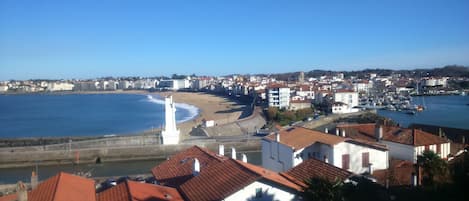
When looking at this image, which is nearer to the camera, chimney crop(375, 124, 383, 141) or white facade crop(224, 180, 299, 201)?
white facade crop(224, 180, 299, 201)

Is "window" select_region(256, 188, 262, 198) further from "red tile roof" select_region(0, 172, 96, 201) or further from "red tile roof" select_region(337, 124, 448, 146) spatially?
"red tile roof" select_region(337, 124, 448, 146)

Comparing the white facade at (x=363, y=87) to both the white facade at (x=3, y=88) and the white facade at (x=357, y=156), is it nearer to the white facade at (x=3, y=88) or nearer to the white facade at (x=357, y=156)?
the white facade at (x=357, y=156)

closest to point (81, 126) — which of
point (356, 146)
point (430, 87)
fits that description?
point (356, 146)

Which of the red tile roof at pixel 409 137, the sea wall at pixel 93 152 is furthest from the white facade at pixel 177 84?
the red tile roof at pixel 409 137

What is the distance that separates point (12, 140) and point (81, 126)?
52.8 ft

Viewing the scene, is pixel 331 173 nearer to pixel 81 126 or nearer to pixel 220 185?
pixel 220 185

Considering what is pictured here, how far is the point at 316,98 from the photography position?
63.6 meters

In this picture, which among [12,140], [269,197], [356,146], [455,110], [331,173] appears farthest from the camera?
[455,110]

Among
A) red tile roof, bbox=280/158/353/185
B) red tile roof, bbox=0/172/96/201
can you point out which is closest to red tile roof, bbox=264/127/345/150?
red tile roof, bbox=280/158/353/185

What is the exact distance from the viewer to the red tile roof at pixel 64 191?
826cm

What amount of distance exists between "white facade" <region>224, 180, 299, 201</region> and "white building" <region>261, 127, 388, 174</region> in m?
5.15

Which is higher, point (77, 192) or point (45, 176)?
point (77, 192)

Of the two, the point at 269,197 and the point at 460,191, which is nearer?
the point at 460,191

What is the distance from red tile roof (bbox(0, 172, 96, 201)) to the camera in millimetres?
8257
